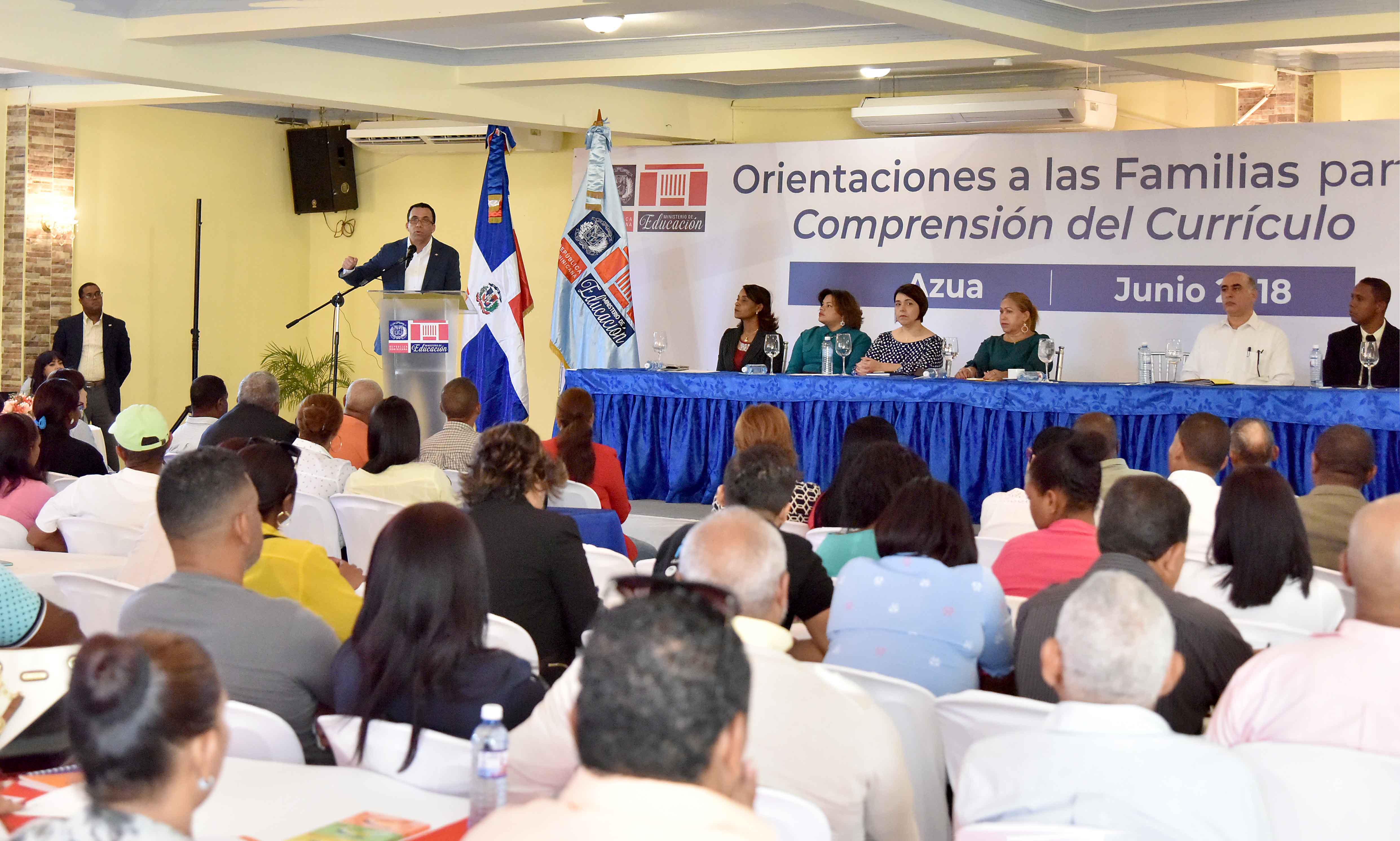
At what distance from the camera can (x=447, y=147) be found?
1095 centimetres

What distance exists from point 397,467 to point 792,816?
316cm

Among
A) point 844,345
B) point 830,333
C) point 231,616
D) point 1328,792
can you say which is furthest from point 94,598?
point 830,333

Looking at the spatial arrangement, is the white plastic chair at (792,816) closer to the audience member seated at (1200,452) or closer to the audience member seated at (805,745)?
the audience member seated at (805,745)

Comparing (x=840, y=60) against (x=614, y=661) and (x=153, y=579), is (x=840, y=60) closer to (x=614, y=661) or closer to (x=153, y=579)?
(x=153, y=579)

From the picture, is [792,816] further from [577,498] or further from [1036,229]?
[1036,229]

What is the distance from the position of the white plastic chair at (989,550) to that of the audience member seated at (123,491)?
247 centimetres

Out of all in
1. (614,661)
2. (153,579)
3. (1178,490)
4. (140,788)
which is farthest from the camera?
(153,579)

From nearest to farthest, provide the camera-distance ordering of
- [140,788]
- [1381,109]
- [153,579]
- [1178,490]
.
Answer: [140,788] → [1178,490] → [153,579] → [1381,109]

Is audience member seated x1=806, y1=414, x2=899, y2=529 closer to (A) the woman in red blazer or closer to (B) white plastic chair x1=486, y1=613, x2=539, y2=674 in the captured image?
(A) the woman in red blazer

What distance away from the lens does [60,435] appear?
5.50m

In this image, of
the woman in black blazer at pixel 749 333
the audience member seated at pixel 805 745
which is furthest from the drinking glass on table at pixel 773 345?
the audience member seated at pixel 805 745

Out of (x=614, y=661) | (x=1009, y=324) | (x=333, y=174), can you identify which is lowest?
(x=614, y=661)

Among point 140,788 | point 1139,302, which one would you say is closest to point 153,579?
point 140,788

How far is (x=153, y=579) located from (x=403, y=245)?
16.6ft
